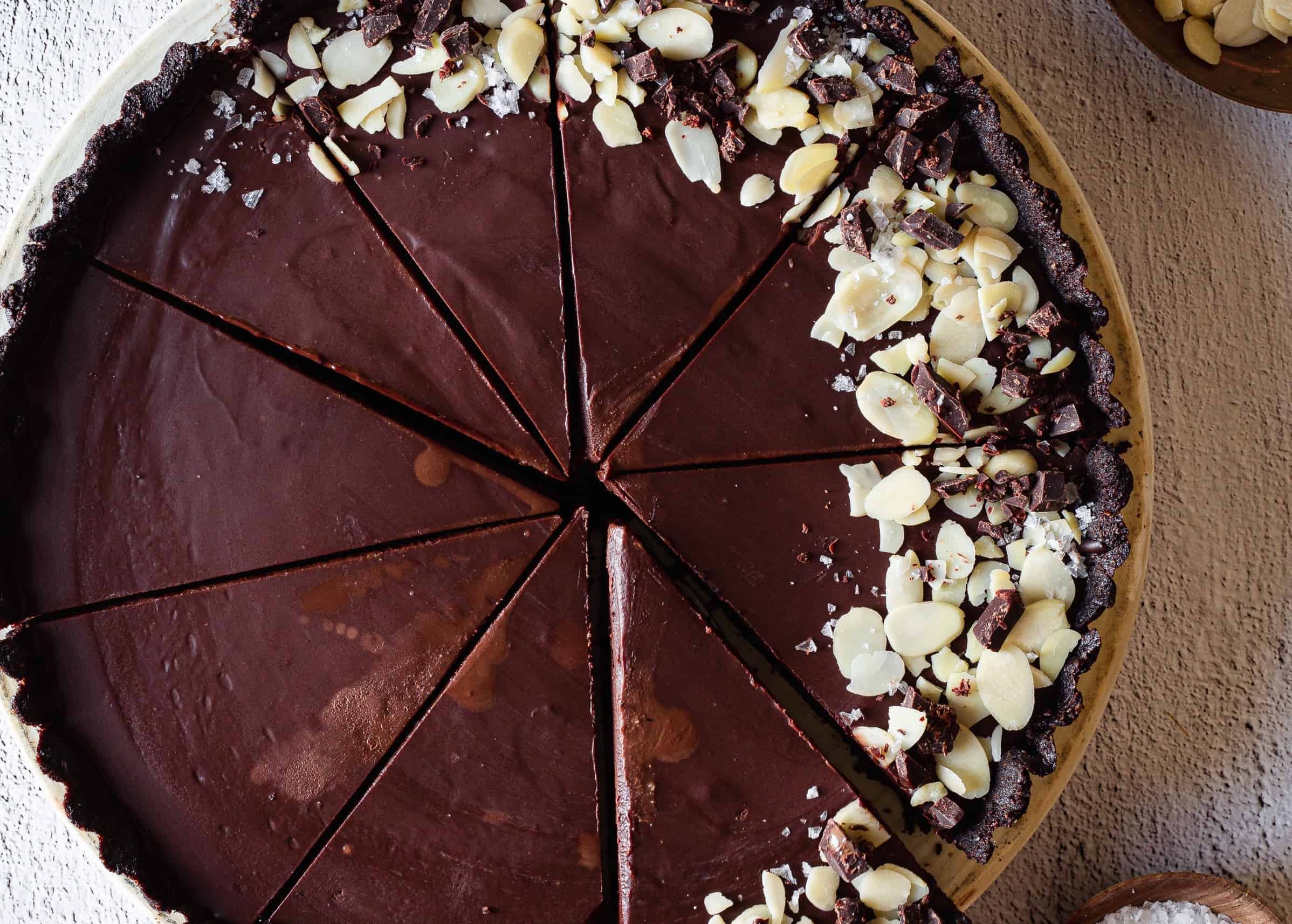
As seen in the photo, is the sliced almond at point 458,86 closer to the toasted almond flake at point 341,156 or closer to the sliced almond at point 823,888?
the toasted almond flake at point 341,156

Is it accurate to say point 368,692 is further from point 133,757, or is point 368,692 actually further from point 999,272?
point 999,272

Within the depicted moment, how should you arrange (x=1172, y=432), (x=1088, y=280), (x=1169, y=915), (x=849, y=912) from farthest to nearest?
(x=1172, y=432)
(x=1169, y=915)
(x=1088, y=280)
(x=849, y=912)

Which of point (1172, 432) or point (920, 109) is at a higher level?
point (920, 109)

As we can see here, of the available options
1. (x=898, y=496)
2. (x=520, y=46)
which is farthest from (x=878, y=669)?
(x=520, y=46)

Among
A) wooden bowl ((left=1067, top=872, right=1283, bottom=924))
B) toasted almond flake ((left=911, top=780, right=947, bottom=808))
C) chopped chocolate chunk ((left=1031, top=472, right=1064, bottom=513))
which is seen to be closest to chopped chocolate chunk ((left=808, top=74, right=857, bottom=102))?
chopped chocolate chunk ((left=1031, top=472, right=1064, bottom=513))

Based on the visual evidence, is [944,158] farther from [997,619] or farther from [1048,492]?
[997,619]

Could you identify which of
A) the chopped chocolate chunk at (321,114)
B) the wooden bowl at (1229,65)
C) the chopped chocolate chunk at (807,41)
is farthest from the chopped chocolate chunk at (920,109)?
the chopped chocolate chunk at (321,114)

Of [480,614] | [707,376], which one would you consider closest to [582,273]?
[707,376]
